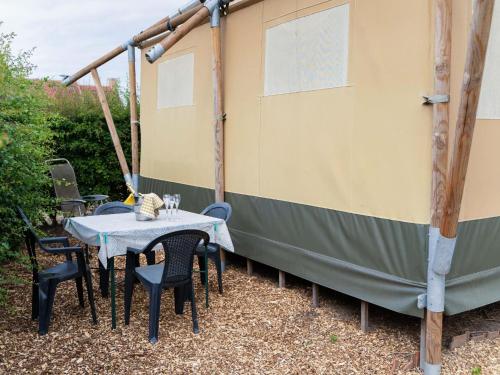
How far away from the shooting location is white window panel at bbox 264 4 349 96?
3859 millimetres

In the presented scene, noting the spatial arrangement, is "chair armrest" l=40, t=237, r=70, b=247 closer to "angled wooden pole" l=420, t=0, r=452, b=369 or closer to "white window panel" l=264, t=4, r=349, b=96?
"white window panel" l=264, t=4, r=349, b=96

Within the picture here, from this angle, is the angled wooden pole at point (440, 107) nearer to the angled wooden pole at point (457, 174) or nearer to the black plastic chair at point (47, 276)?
the angled wooden pole at point (457, 174)

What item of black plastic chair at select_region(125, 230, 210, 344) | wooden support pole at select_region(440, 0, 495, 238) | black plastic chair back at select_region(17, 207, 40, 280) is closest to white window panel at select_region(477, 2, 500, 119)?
wooden support pole at select_region(440, 0, 495, 238)

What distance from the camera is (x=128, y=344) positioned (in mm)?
3586

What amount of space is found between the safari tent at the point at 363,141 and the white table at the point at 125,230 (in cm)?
70

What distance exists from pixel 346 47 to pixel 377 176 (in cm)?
105

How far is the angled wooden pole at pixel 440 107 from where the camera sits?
9.82ft

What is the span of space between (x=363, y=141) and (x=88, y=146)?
221 inches

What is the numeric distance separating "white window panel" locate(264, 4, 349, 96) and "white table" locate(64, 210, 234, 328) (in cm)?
143

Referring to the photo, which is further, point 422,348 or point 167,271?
point 167,271

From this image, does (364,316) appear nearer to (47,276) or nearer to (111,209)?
(47,276)

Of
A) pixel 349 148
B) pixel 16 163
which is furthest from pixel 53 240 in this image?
pixel 349 148

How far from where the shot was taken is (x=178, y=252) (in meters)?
3.63

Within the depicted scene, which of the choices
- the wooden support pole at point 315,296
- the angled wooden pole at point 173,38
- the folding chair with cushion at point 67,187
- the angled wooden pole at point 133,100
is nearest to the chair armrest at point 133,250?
the wooden support pole at point 315,296
